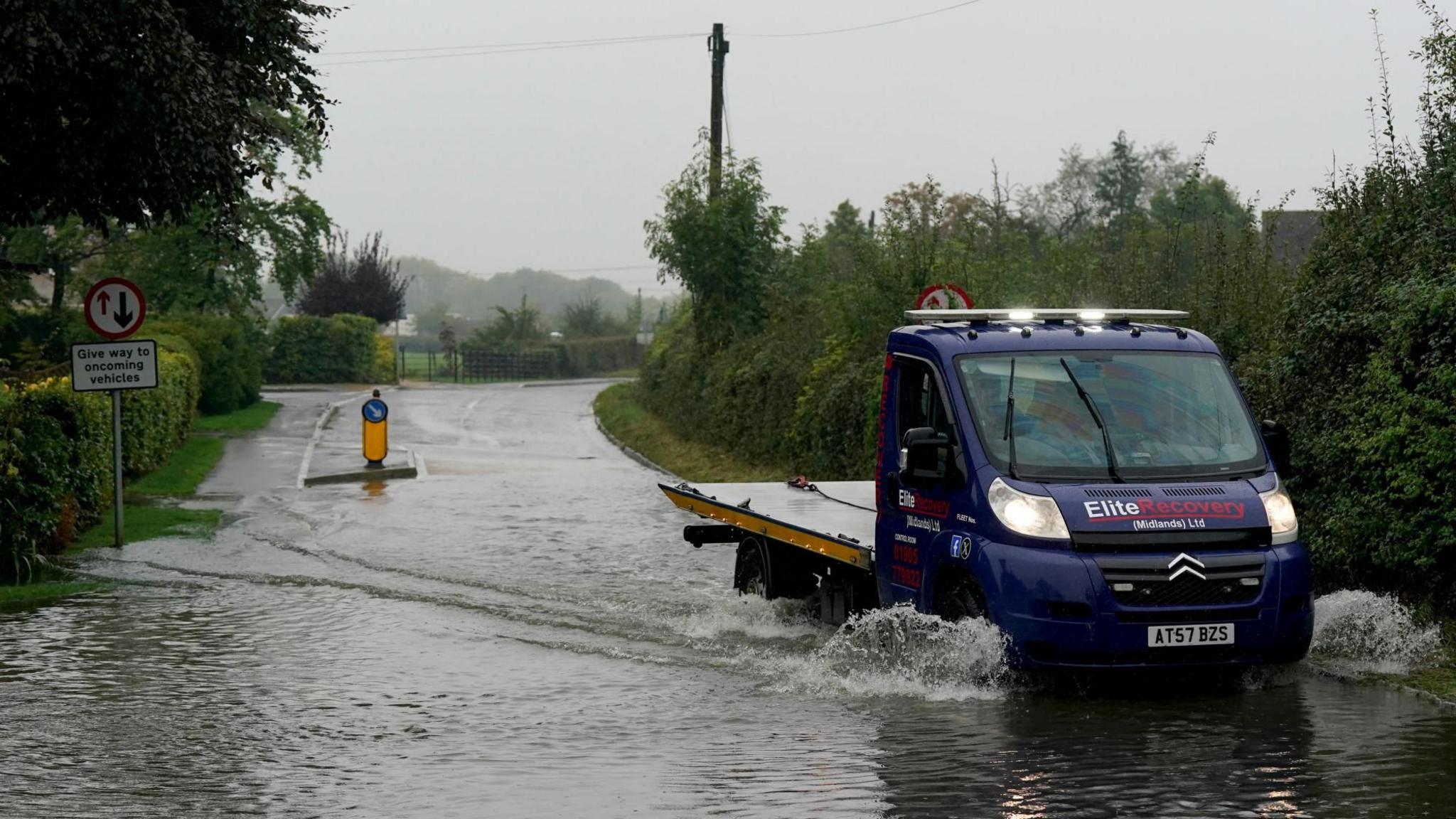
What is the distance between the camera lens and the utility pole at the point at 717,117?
37375 millimetres

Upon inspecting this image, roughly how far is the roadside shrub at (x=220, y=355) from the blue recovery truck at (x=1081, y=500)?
98.5ft

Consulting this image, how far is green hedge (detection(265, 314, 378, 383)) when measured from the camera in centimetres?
6456

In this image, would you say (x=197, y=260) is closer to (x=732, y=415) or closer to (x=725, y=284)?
(x=725, y=284)

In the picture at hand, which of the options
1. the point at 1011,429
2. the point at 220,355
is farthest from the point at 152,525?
the point at 220,355

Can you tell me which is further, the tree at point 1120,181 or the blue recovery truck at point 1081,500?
the tree at point 1120,181

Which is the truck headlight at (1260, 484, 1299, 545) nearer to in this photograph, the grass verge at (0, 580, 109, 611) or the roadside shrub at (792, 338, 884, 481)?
the grass verge at (0, 580, 109, 611)

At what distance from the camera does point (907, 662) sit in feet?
31.9

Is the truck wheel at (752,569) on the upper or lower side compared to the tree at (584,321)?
lower

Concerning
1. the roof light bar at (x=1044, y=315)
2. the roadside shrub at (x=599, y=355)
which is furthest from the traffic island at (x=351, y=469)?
the roadside shrub at (x=599, y=355)

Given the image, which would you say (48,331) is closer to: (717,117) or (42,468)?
(717,117)

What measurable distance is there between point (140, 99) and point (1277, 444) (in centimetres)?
886

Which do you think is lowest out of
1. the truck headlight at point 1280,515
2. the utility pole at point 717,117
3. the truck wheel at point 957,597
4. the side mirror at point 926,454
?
the truck wheel at point 957,597

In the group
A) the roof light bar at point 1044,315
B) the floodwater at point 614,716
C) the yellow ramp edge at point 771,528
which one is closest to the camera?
the floodwater at point 614,716

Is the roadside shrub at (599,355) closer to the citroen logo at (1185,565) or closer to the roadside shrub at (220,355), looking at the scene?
the roadside shrub at (220,355)
